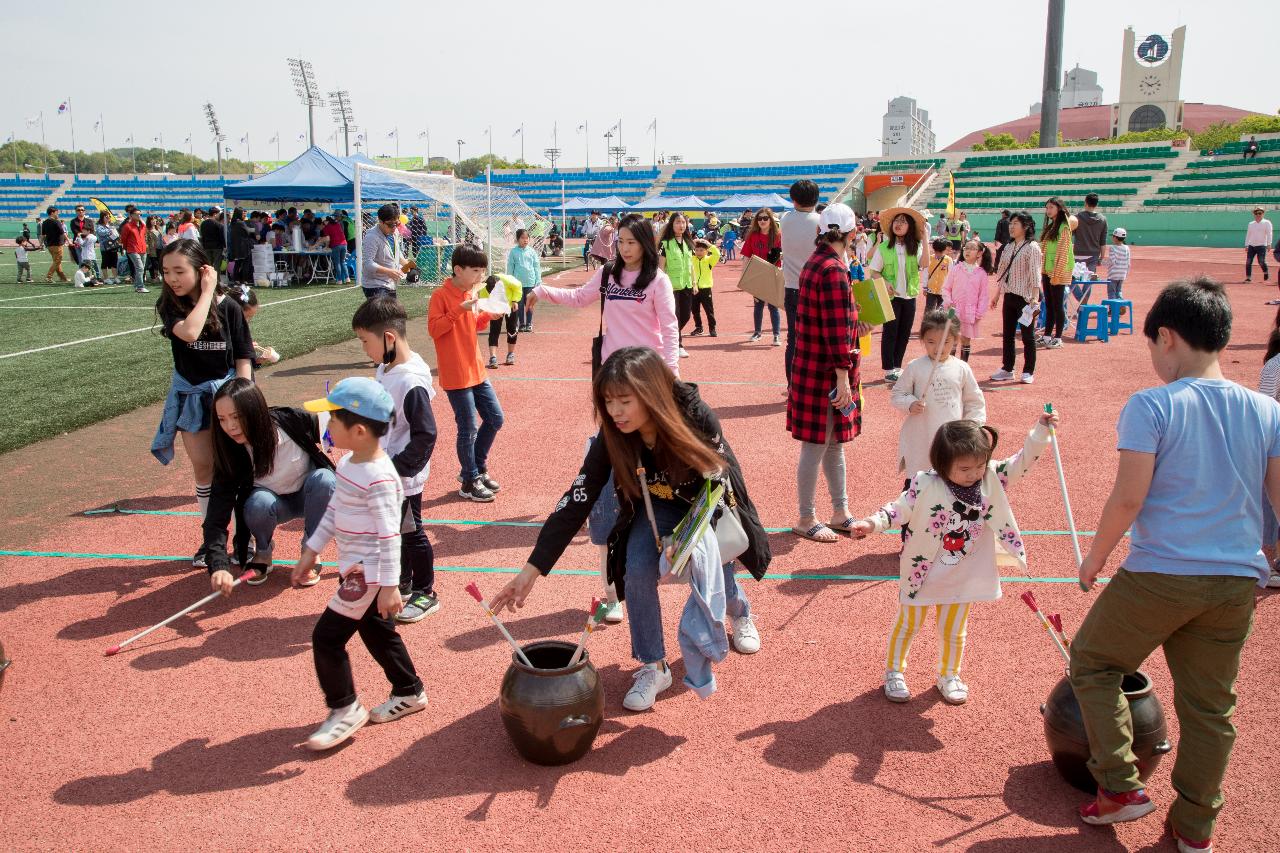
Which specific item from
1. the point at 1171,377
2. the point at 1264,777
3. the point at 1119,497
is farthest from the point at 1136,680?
the point at 1171,377

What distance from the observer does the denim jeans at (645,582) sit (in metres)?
3.94

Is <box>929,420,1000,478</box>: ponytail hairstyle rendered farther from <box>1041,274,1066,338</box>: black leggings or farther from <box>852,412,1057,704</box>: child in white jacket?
<box>1041,274,1066,338</box>: black leggings

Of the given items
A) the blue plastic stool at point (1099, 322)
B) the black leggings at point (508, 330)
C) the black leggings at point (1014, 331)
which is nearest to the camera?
the black leggings at point (1014, 331)

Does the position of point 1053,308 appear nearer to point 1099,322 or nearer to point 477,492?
point 1099,322

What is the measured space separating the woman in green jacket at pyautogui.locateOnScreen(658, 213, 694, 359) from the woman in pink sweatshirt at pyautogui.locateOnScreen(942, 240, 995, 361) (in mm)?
3784

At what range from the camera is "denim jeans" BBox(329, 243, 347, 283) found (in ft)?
84.1

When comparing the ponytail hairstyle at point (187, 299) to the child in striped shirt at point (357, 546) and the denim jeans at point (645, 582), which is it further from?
the denim jeans at point (645, 582)

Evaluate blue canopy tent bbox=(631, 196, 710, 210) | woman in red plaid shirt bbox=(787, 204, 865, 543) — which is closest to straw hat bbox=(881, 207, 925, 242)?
woman in red plaid shirt bbox=(787, 204, 865, 543)

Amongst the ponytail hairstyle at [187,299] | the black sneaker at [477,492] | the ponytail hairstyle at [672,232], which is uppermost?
the ponytail hairstyle at [672,232]

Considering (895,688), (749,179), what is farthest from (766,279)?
(749,179)

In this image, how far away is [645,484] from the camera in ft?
12.9

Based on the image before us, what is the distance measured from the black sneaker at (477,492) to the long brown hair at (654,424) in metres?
3.13

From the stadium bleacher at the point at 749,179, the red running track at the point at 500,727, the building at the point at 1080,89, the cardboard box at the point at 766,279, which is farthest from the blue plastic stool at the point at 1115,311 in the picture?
the building at the point at 1080,89

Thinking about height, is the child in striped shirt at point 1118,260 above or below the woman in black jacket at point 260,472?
above
